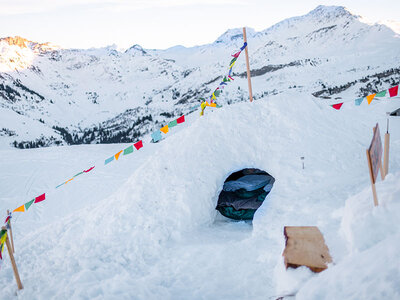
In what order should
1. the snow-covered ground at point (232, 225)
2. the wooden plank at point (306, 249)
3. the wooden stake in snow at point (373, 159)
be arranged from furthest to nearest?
the wooden plank at point (306, 249), the wooden stake in snow at point (373, 159), the snow-covered ground at point (232, 225)

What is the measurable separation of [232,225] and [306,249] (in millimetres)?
3067

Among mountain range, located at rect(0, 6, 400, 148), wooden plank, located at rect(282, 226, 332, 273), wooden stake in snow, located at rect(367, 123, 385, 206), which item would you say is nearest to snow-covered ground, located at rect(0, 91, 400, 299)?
wooden plank, located at rect(282, 226, 332, 273)

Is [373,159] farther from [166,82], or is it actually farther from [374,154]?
[166,82]

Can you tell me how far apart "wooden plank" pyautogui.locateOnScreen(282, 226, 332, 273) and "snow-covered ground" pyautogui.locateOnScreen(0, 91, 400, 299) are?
107mm

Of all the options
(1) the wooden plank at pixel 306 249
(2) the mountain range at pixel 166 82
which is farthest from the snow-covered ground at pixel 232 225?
(2) the mountain range at pixel 166 82

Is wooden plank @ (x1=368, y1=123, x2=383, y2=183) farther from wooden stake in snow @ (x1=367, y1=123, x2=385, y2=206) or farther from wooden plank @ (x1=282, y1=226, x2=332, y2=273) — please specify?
wooden plank @ (x1=282, y1=226, x2=332, y2=273)

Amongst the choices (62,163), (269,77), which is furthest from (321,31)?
(62,163)

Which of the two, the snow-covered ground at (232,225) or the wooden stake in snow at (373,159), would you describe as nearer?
the snow-covered ground at (232,225)

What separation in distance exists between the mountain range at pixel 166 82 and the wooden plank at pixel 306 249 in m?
5.22

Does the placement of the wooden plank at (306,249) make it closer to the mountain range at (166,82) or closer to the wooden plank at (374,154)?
the wooden plank at (374,154)

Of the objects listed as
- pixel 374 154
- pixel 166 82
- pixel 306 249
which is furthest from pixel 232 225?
pixel 166 82

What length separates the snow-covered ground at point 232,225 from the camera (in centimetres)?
321

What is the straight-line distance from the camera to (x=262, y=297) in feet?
13.2

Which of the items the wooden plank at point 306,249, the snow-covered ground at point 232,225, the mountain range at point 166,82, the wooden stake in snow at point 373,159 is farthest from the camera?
the mountain range at point 166,82
